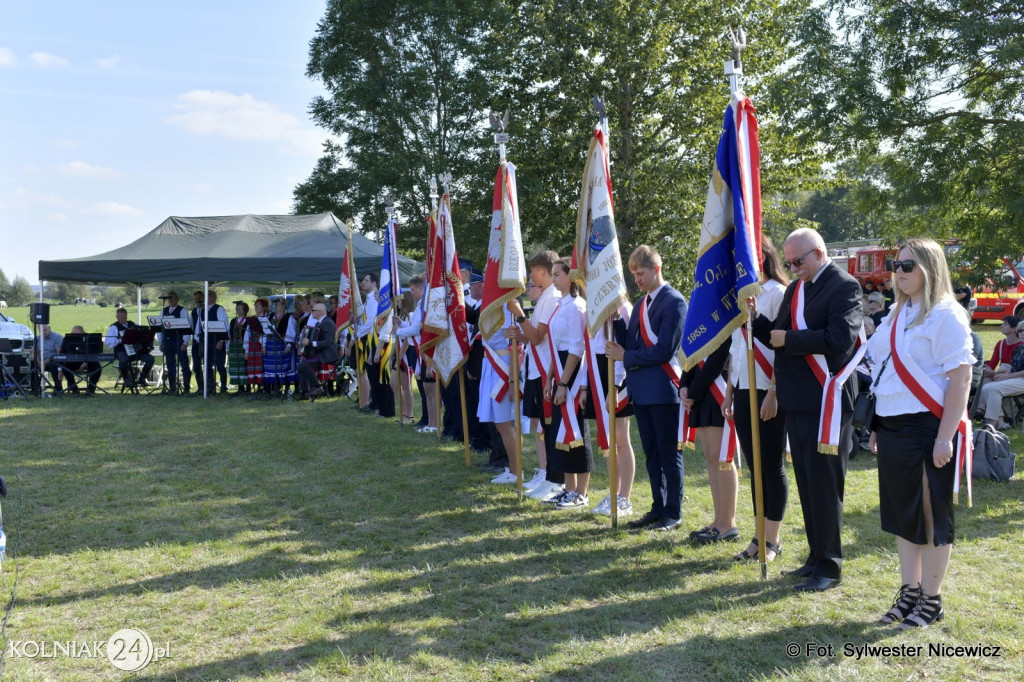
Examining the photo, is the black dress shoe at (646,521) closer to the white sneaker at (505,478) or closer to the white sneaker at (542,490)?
the white sneaker at (542,490)

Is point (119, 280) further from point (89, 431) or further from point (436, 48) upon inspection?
point (436, 48)

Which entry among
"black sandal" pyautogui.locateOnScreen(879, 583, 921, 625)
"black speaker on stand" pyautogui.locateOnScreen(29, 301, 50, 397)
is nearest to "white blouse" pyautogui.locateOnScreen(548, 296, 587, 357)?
"black sandal" pyautogui.locateOnScreen(879, 583, 921, 625)

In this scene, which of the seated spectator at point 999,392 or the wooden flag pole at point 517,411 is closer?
the wooden flag pole at point 517,411

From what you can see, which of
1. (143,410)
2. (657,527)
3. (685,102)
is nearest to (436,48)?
(685,102)

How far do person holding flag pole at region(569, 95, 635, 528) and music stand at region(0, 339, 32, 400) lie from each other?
41.4 ft

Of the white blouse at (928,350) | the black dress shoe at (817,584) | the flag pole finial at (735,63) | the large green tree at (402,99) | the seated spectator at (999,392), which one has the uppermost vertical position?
the large green tree at (402,99)

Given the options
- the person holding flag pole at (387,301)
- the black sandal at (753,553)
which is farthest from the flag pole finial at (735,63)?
the person holding flag pole at (387,301)

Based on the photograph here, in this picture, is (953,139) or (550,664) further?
(953,139)

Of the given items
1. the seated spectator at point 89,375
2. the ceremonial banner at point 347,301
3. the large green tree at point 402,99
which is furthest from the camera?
the large green tree at point 402,99

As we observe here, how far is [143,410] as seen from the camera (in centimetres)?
1414

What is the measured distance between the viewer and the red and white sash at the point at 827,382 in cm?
465

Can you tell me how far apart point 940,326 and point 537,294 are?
3682 mm

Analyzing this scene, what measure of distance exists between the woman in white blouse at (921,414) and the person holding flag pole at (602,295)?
2216 millimetres

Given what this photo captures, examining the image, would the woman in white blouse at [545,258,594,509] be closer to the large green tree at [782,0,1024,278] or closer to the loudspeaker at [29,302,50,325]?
the large green tree at [782,0,1024,278]
